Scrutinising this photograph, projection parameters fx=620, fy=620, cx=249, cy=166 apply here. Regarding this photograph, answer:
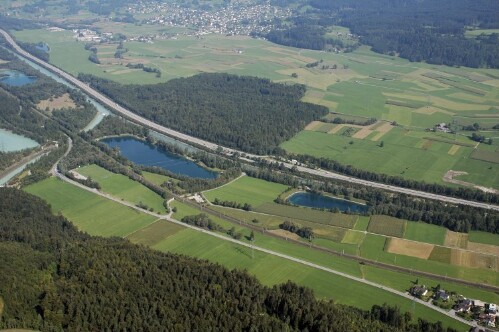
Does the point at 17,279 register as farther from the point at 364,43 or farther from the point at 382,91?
the point at 364,43

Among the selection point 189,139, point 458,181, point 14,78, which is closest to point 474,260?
point 458,181

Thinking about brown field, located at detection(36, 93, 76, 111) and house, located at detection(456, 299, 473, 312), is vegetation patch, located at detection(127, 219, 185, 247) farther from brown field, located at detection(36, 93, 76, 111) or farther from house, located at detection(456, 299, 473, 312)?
brown field, located at detection(36, 93, 76, 111)

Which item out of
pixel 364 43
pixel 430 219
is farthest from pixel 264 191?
pixel 364 43

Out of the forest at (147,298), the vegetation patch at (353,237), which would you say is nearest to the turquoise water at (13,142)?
the forest at (147,298)

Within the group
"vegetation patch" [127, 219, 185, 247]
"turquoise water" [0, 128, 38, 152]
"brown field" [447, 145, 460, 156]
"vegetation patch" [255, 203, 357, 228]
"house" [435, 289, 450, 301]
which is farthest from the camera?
"turquoise water" [0, 128, 38, 152]

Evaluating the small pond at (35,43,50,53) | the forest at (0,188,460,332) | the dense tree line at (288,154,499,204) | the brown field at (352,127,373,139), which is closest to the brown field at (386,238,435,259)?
the forest at (0,188,460,332)

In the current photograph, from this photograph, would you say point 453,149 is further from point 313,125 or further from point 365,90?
point 365,90

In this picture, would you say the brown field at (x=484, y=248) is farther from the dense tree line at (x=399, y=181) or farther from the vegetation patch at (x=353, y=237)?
the dense tree line at (x=399, y=181)
